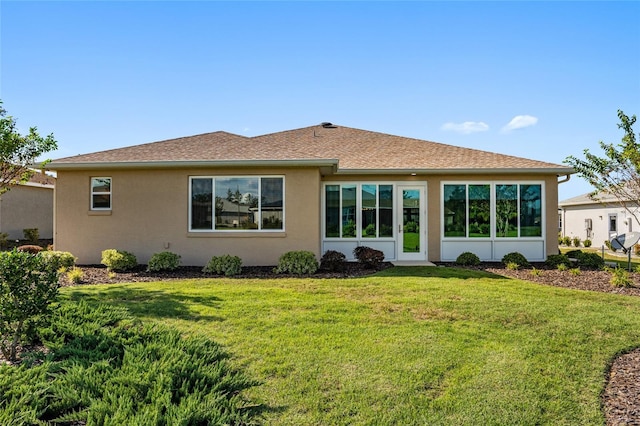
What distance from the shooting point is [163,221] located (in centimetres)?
1202

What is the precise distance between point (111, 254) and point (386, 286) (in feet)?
27.6

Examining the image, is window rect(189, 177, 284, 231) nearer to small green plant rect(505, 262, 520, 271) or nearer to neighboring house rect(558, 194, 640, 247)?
small green plant rect(505, 262, 520, 271)

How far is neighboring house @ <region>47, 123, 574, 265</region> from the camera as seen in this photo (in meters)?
11.7

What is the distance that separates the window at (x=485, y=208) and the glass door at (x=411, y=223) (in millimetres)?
880

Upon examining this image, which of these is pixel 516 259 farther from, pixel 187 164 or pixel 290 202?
pixel 187 164

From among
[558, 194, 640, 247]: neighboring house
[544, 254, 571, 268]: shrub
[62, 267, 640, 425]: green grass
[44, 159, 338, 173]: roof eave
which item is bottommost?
[62, 267, 640, 425]: green grass

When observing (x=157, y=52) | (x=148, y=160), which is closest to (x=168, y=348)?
(x=148, y=160)

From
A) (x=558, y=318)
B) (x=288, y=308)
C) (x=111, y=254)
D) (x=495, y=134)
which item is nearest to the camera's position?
(x=558, y=318)

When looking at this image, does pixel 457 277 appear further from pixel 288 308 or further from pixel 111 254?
pixel 111 254

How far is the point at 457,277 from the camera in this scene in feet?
32.5

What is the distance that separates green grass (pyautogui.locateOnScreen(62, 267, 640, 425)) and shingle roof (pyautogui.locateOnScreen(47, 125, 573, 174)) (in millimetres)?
4614

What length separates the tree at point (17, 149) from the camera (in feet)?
29.6

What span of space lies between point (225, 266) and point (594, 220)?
27.1 meters

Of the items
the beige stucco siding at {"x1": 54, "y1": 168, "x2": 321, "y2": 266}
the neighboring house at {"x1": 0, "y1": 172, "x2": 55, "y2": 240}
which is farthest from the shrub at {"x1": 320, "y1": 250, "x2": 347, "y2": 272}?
the neighboring house at {"x1": 0, "y1": 172, "x2": 55, "y2": 240}
